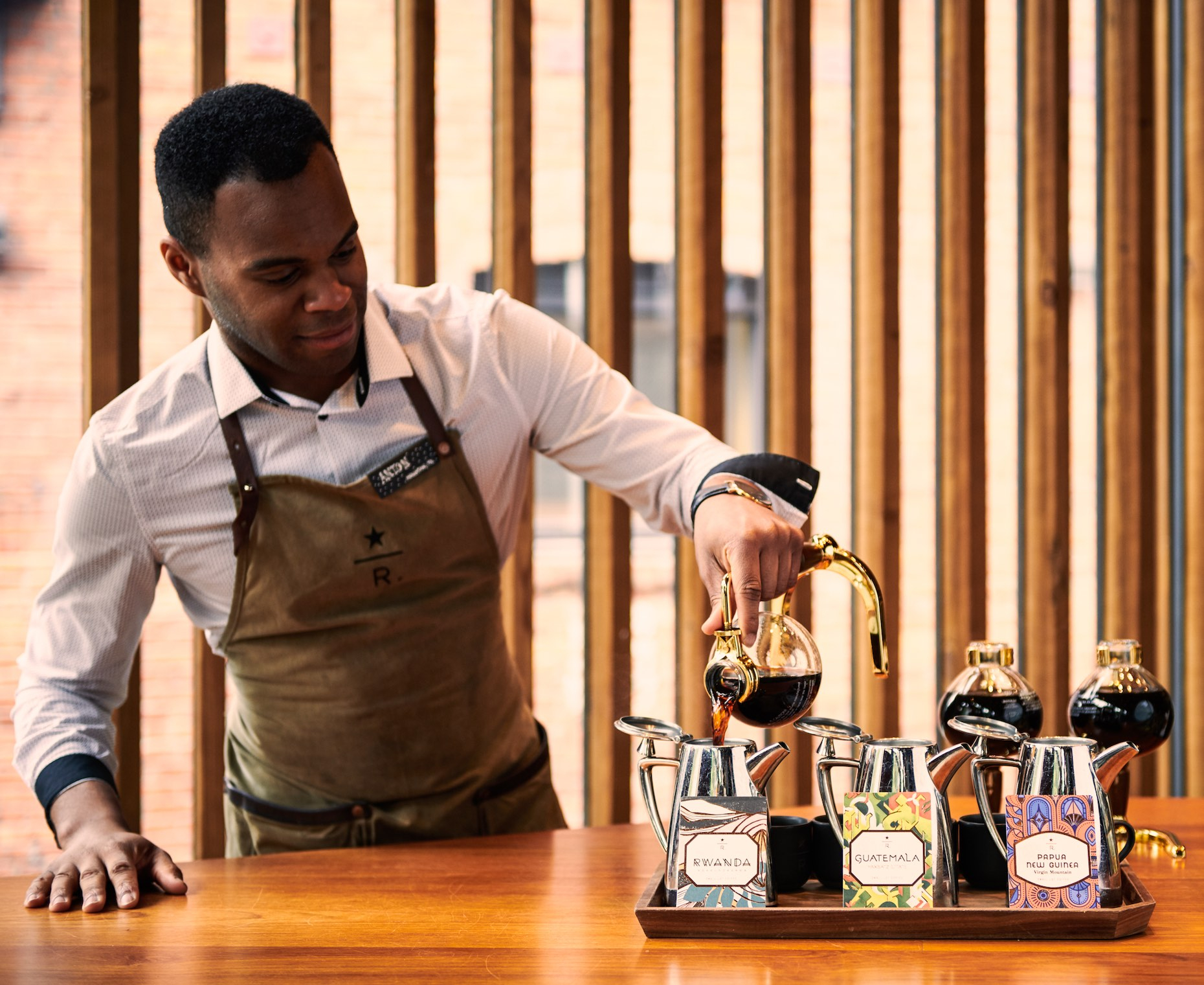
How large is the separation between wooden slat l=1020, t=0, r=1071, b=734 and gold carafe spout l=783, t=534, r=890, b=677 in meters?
1.65

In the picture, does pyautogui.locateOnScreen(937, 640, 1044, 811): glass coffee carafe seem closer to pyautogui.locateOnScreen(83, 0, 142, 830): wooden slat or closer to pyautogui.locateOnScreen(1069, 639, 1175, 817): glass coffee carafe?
pyautogui.locateOnScreen(1069, 639, 1175, 817): glass coffee carafe

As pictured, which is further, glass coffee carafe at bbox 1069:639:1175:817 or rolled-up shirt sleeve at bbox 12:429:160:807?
rolled-up shirt sleeve at bbox 12:429:160:807

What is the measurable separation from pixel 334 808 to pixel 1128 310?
217 centimetres

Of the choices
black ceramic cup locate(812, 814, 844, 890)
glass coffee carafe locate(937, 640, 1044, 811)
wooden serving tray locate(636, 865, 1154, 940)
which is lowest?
wooden serving tray locate(636, 865, 1154, 940)

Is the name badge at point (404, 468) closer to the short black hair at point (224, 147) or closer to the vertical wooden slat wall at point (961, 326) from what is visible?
the short black hair at point (224, 147)

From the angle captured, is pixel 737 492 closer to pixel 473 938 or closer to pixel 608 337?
pixel 473 938

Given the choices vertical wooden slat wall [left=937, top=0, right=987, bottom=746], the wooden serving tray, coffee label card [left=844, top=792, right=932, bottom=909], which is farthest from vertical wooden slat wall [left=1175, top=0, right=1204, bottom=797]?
coffee label card [left=844, top=792, right=932, bottom=909]

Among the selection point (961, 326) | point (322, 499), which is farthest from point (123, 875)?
point (961, 326)

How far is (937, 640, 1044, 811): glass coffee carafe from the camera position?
54.6 inches

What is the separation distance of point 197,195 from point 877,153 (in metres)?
1.65

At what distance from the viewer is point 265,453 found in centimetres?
172

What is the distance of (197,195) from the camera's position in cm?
157

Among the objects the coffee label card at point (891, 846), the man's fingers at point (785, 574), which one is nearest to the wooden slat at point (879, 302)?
the man's fingers at point (785, 574)

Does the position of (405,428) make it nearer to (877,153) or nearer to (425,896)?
(425,896)
